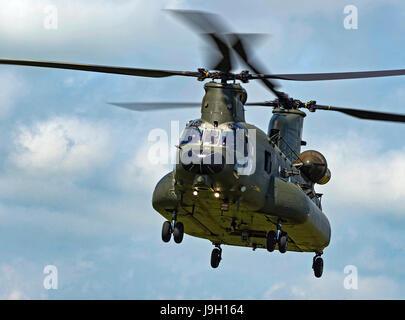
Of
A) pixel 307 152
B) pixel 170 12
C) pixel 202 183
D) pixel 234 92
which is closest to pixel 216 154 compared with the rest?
pixel 202 183

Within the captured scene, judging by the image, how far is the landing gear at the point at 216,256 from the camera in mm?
44031

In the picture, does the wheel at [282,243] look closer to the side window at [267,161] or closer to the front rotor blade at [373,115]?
Answer: the side window at [267,161]

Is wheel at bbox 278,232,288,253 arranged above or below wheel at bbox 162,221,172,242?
below

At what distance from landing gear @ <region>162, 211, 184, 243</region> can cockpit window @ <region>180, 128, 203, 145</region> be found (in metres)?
4.33

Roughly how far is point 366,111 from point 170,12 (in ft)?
38.7

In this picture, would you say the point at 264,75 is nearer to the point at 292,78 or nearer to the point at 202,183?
the point at 292,78

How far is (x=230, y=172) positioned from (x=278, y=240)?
4532mm

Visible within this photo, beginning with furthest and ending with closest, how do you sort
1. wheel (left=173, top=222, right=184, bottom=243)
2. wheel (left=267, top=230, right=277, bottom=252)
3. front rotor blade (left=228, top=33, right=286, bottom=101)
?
wheel (left=173, top=222, right=184, bottom=243)
wheel (left=267, top=230, right=277, bottom=252)
front rotor blade (left=228, top=33, right=286, bottom=101)

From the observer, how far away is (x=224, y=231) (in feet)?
136

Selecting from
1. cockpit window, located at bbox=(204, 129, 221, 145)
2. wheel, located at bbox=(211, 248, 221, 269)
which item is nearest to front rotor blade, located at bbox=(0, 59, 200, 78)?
cockpit window, located at bbox=(204, 129, 221, 145)

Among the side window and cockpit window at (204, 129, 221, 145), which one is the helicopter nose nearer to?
cockpit window at (204, 129, 221, 145)

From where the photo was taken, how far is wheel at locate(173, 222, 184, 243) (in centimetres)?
3894

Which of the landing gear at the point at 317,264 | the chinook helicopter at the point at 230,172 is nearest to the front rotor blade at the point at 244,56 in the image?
the chinook helicopter at the point at 230,172

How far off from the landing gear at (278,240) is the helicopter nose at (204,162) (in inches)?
181
